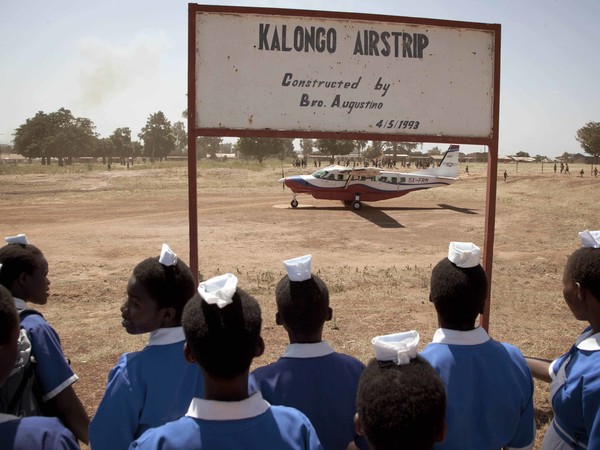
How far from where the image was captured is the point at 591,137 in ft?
243

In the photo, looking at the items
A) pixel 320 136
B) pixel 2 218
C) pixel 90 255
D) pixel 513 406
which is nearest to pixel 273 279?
pixel 90 255

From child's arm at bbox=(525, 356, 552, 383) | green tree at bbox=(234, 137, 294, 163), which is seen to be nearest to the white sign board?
child's arm at bbox=(525, 356, 552, 383)

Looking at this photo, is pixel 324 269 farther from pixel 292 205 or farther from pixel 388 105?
pixel 292 205

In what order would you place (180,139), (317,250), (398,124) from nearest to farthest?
1. (398,124)
2. (317,250)
3. (180,139)

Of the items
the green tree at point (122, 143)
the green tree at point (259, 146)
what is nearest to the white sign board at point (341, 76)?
the green tree at point (259, 146)

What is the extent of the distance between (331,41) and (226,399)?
4.11 metres

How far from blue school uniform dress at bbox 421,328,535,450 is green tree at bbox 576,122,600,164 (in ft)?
266

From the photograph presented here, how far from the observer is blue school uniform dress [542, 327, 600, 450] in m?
2.43

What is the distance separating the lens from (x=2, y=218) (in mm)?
19984

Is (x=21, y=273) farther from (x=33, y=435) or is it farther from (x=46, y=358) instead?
(x=33, y=435)

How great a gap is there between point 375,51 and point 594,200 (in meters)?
26.4

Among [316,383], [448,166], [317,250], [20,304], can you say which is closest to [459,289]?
[316,383]

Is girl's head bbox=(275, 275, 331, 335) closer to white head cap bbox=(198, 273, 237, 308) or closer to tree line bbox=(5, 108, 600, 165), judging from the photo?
white head cap bbox=(198, 273, 237, 308)

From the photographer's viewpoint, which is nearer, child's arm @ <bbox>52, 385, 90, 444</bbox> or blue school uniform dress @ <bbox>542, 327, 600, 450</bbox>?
blue school uniform dress @ <bbox>542, 327, 600, 450</bbox>
